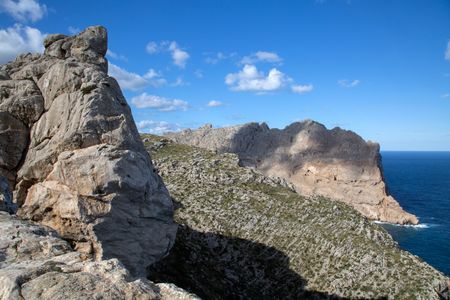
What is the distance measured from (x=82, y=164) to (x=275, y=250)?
103 feet

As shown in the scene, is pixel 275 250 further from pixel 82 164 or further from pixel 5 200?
pixel 5 200

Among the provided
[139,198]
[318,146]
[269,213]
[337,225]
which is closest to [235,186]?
[269,213]

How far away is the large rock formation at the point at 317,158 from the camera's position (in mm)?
150125

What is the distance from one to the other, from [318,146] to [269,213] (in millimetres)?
119116

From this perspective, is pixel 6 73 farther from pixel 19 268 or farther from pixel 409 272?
pixel 409 272

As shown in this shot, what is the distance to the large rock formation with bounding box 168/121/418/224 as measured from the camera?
150125 mm

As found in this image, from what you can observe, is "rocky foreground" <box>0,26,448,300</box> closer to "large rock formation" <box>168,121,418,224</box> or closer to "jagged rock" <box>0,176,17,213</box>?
"jagged rock" <box>0,176,17,213</box>

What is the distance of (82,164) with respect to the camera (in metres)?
24.9

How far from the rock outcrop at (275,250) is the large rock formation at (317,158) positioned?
3722 inches

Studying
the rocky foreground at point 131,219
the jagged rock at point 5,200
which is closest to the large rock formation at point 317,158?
the rocky foreground at point 131,219

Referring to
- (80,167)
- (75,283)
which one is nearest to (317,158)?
(80,167)

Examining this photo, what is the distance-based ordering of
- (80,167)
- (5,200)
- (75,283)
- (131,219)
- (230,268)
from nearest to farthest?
(75,283) → (5,200) → (80,167) → (131,219) → (230,268)

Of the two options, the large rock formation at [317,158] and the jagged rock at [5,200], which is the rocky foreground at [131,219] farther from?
the large rock formation at [317,158]

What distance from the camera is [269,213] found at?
5453 cm
